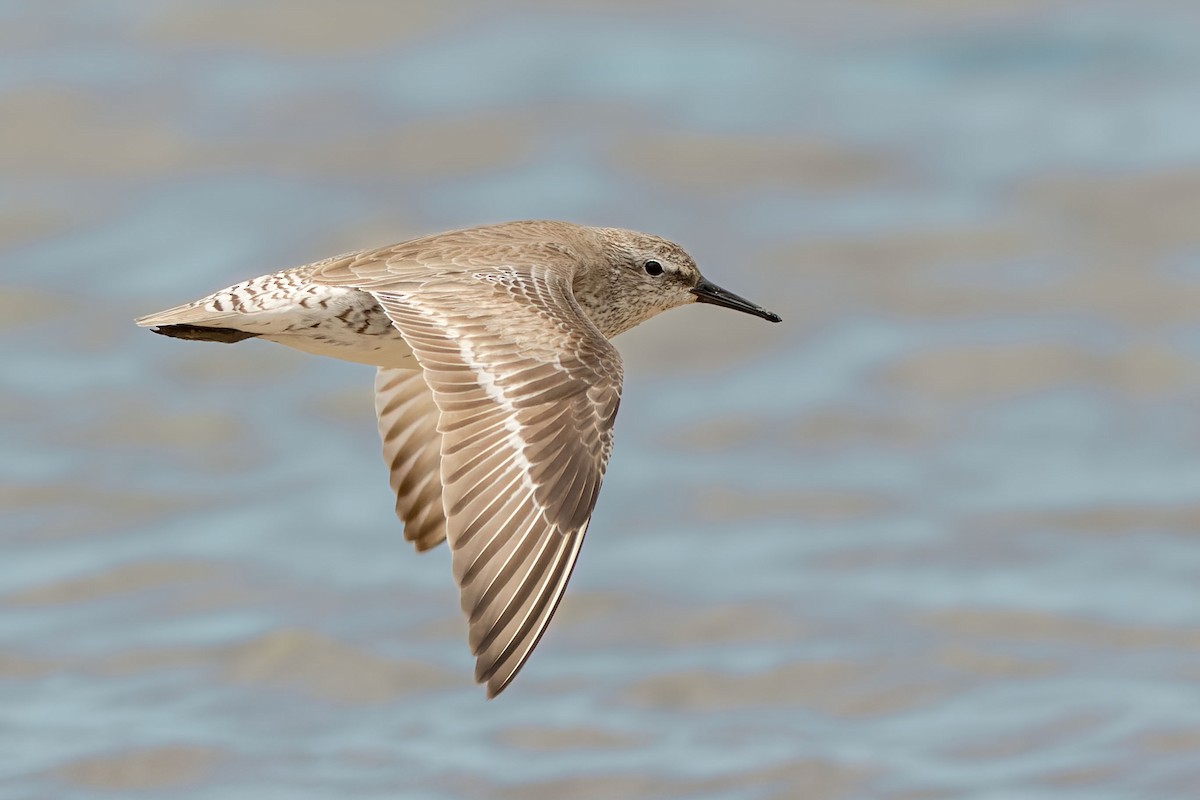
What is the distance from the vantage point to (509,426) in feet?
22.5

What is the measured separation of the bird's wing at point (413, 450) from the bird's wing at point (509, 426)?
3.57 feet

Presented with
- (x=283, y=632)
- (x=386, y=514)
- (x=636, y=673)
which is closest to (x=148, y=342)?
(x=386, y=514)

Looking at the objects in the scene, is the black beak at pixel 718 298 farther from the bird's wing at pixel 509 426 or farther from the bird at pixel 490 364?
the bird's wing at pixel 509 426

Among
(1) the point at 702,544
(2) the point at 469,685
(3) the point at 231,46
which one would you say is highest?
(3) the point at 231,46

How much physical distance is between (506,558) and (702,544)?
6.32m

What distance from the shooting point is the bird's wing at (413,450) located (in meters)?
8.43

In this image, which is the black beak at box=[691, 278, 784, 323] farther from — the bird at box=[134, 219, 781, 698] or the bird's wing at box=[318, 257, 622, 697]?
the bird's wing at box=[318, 257, 622, 697]

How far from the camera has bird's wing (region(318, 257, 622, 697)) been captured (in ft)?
20.9

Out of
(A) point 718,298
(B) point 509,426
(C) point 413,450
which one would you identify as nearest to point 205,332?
(C) point 413,450

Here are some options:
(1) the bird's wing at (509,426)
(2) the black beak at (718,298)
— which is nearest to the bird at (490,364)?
(1) the bird's wing at (509,426)

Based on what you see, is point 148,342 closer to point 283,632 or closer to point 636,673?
point 283,632

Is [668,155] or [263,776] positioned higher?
[668,155]

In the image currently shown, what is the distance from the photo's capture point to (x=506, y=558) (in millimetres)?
6496

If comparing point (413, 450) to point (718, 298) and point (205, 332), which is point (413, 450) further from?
point (718, 298)
